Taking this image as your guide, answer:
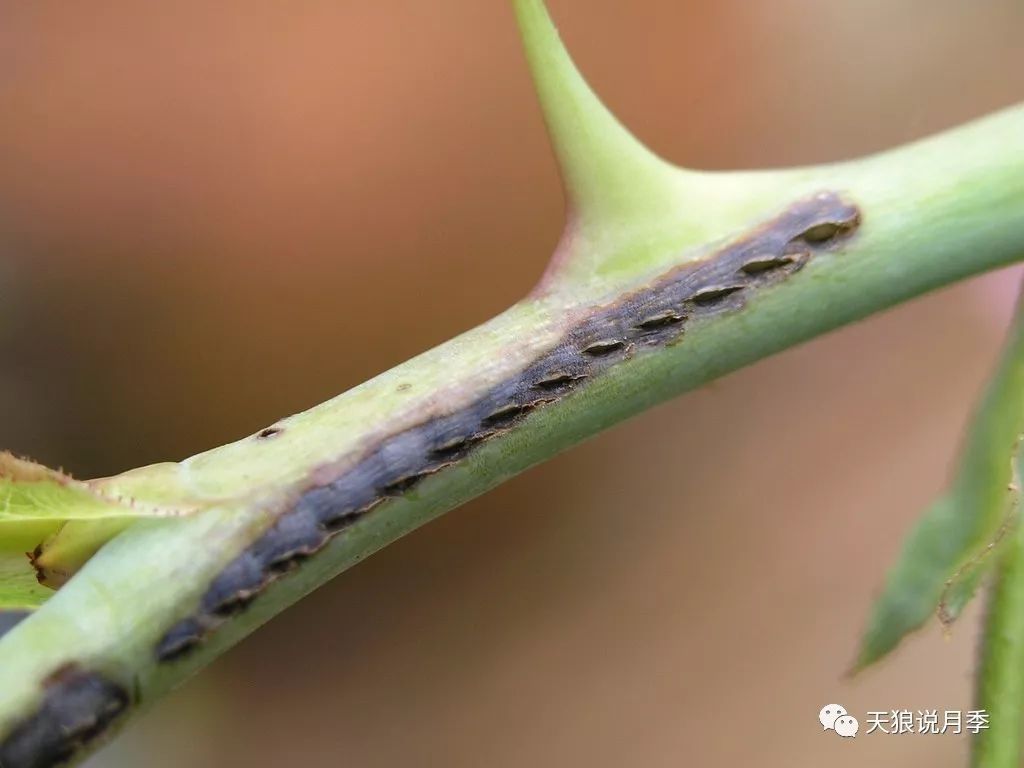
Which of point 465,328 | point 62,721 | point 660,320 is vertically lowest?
point 62,721

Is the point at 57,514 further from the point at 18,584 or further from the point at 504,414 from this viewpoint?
the point at 504,414

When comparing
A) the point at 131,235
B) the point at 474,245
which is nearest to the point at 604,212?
the point at 474,245

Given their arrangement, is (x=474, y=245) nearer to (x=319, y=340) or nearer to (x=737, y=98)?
(x=319, y=340)

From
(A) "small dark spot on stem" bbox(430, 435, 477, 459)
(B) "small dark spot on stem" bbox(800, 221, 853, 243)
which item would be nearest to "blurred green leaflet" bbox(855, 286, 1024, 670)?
(B) "small dark spot on stem" bbox(800, 221, 853, 243)

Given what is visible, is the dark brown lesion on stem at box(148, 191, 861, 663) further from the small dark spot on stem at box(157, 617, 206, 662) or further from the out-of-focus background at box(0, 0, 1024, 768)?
the out-of-focus background at box(0, 0, 1024, 768)

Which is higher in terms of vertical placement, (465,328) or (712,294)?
(465,328)

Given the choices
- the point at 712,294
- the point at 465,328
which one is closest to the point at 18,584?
the point at 712,294

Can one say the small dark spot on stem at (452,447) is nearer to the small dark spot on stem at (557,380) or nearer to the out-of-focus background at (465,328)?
the small dark spot on stem at (557,380)

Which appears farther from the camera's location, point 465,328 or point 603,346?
point 465,328
